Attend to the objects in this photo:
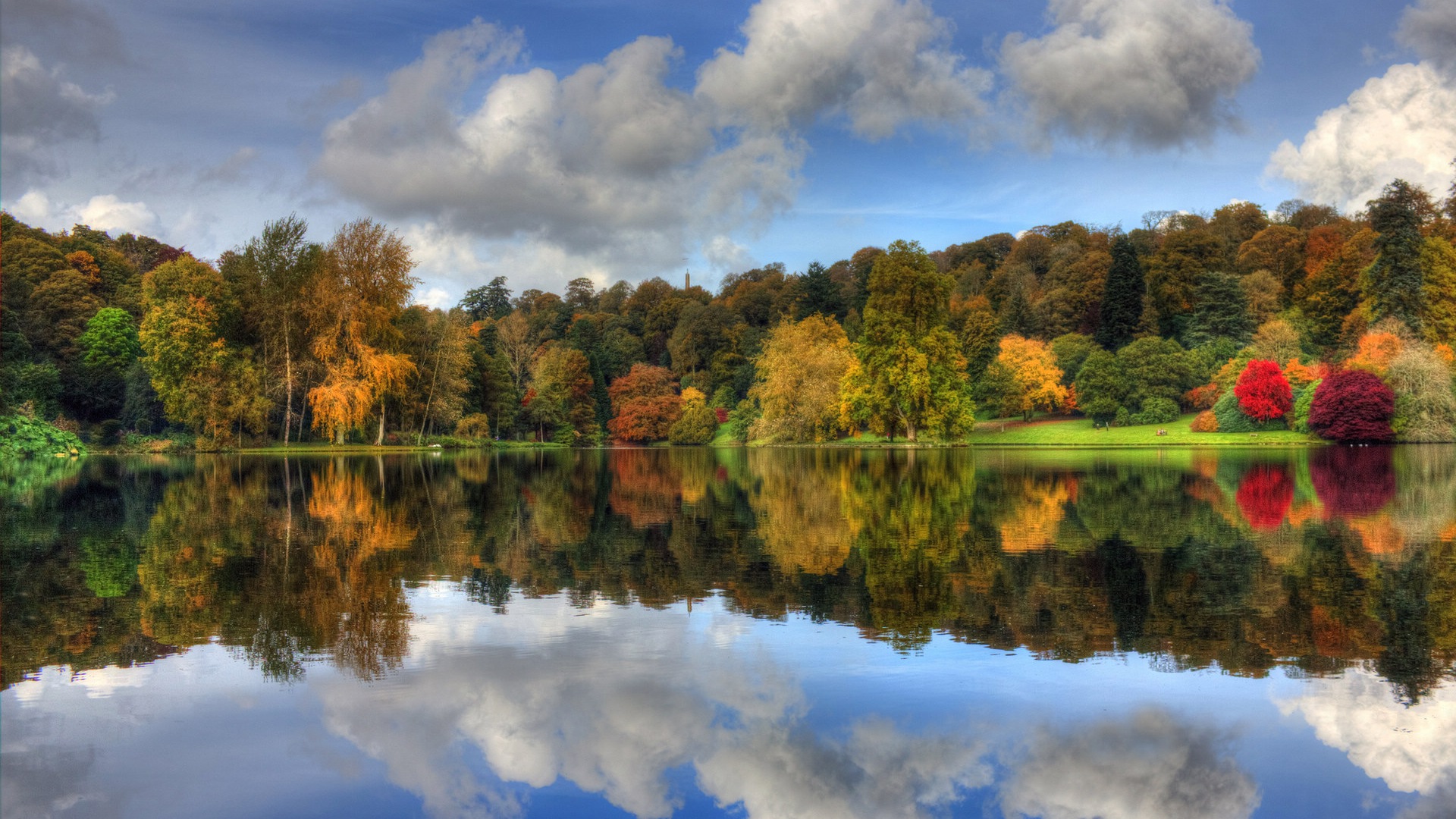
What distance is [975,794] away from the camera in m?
4.56

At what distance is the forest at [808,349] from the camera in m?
48.9

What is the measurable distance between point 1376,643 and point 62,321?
2613 inches

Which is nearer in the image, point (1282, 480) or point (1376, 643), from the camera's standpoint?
point (1376, 643)

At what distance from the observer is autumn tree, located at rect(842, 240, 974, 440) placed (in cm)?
5594

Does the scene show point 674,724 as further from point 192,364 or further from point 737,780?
point 192,364

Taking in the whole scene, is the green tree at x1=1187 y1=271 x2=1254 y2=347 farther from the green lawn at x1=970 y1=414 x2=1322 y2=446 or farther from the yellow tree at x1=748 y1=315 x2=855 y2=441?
the yellow tree at x1=748 y1=315 x2=855 y2=441

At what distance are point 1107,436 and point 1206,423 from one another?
585 cm

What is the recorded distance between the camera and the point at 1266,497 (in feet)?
63.9

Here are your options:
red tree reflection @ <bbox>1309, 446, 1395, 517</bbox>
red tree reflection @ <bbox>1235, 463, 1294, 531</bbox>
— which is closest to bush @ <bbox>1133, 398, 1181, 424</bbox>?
red tree reflection @ <bbox>1309, 446, 1395, 517</bbox>

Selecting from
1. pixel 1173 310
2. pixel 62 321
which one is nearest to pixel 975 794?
pixel 62 321

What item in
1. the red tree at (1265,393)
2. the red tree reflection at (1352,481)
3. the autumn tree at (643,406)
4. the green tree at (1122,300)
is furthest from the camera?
the autumn tree at (643,406)

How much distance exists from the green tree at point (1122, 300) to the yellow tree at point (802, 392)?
21.3m

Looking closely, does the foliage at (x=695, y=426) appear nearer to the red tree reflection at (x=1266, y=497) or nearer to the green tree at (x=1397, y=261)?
the green tree at (x=1397, y=261)

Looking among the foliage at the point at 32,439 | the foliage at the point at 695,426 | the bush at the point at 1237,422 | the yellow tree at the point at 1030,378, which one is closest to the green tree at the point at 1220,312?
the yellow tree at the point at 1030,378
